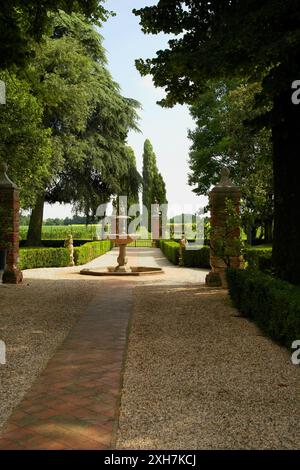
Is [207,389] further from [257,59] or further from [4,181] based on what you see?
[4,181]

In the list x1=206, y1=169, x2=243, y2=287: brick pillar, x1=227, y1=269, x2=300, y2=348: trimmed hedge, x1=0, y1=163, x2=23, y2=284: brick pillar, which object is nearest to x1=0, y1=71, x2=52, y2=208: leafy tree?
x1=0, y1=163, x2=23, y2=284: brick pillar

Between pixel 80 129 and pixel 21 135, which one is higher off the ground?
pixel 80 129

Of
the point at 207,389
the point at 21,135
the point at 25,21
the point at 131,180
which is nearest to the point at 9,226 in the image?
the point at 21,135

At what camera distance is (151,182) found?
→ 177ft

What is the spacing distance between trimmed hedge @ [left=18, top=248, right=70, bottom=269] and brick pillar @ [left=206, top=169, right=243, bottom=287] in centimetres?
908

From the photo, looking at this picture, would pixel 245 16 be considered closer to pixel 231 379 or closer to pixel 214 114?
pixel 231 379

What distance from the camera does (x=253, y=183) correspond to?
2556 cm

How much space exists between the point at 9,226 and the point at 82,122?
11.3 metres

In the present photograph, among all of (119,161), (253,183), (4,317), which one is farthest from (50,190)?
(4,317)

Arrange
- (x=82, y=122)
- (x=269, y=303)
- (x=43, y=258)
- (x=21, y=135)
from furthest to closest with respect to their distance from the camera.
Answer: (x=82, y=122) < (x=43, y=258) < (x=21, y=135) < (x=269, y=303)

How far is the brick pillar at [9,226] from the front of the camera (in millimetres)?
13828

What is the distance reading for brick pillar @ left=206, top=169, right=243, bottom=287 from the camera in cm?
1270

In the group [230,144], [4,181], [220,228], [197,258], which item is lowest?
[197,258]

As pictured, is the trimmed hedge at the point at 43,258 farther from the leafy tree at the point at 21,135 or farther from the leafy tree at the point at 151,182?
the leafy tree at the point at 151,182
